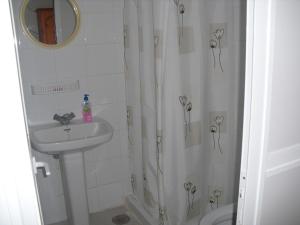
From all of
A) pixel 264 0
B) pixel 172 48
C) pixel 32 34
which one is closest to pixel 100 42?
pixel 32 34

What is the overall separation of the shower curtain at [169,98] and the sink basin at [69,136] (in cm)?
33

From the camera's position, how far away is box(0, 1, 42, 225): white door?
0.54m

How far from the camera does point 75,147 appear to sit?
5.57ft

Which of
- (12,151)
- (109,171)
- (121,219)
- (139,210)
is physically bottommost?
(121,219)

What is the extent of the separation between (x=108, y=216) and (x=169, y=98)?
1.35 m

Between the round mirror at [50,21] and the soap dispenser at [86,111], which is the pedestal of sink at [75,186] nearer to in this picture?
the soap dispenser at [86,111]

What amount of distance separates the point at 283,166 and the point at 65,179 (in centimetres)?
150

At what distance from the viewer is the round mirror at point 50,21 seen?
180cm

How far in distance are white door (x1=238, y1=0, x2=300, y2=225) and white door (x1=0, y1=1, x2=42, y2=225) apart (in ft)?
2.15

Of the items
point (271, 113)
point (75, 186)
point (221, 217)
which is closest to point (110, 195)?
point (75, 186)

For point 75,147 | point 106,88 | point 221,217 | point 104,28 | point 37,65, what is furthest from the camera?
point 106,88

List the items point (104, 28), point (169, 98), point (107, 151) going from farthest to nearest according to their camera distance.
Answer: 1. point (107, 151)
2. point (104, 28)
3. point (169, 98)

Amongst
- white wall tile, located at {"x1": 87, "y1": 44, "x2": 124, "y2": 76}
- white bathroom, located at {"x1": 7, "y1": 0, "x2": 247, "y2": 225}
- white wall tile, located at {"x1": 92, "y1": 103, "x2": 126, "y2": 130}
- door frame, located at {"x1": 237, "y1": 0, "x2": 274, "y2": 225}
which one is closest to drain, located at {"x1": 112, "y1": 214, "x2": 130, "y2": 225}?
white bathroom, located at {"x1": 7, "y1": 0, "x2": 247, "y2": 225}

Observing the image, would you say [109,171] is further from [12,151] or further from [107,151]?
[12,151]
